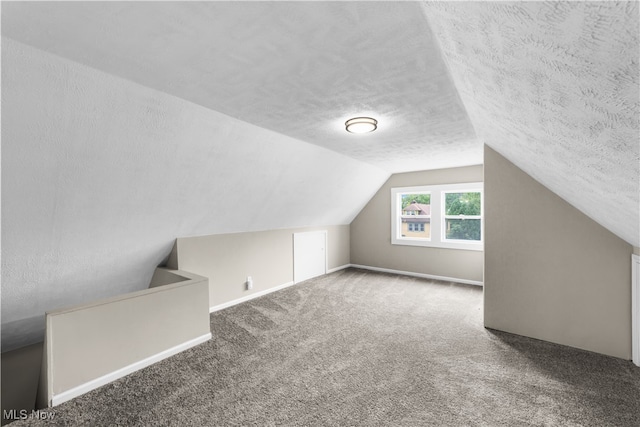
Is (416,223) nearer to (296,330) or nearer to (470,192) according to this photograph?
(470,192)

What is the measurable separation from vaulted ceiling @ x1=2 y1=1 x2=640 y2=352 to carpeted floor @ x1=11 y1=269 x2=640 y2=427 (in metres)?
1.21

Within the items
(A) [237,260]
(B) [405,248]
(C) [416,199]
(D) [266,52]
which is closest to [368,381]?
(D) [266,52]

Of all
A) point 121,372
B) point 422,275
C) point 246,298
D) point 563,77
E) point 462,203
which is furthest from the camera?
point 422,275

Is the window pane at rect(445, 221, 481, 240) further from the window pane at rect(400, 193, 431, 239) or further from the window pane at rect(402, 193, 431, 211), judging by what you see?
the window pane at rect(402, 193, 431, 211)

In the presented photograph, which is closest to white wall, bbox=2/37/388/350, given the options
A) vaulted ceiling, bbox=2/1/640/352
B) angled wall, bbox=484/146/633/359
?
vaulted ceiling, bbox=2/1/640/352

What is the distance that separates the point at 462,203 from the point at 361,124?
10.8 ft

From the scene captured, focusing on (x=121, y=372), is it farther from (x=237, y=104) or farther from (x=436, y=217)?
(x=436, y=217)

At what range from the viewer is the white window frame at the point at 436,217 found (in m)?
4.69

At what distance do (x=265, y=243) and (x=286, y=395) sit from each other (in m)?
2.58

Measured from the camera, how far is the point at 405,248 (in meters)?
5.42

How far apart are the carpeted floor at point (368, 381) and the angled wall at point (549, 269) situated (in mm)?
196

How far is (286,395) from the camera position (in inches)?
78.2

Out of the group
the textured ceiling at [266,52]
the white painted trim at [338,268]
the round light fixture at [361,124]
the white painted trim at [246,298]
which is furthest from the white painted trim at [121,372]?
the white painted trim at [338,268]

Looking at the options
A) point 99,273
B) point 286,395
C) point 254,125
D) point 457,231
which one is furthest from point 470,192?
point 99,273
